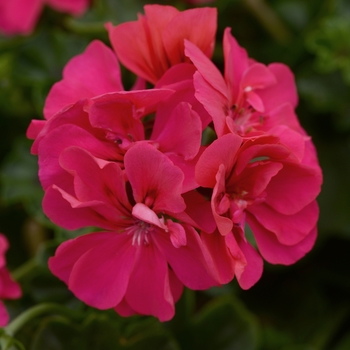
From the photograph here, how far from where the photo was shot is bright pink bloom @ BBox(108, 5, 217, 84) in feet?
2.19

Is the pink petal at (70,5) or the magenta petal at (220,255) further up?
the magenta petal at (220,255)

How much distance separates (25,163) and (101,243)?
590 millimetres

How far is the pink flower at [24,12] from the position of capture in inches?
47.8

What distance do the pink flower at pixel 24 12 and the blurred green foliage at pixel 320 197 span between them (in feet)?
0.10

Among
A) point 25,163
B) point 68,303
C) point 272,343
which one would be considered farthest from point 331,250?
point 25,163

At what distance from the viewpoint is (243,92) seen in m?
0.71

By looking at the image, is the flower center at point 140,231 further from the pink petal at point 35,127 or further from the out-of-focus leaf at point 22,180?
the out-of-focus leaf at point 22,180

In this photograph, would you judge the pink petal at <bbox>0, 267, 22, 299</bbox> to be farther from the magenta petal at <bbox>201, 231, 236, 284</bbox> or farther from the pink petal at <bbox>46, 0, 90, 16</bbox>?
the pink petal at <bbox>46, 0, 90, 16</bbox>

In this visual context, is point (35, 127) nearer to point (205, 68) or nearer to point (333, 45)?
point (205, 68)

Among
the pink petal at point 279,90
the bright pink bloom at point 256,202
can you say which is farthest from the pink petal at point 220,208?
the pink petal at point 279,90

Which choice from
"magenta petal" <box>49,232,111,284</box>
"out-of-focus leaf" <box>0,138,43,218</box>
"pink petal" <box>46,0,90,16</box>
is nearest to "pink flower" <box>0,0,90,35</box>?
"pink petal" <box>46,0,90,16</box>

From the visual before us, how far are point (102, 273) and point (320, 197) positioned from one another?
25.0 inches

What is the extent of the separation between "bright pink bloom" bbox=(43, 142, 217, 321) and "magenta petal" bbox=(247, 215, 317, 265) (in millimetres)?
93

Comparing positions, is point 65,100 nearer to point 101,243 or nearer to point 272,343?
point 101,243
